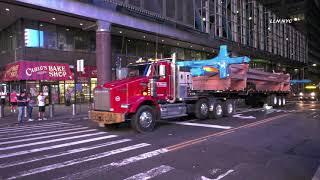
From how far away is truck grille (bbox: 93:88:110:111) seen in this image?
1274 cm

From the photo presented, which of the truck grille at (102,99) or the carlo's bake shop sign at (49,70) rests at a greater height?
the carlo's bake shop sign at (49,70)

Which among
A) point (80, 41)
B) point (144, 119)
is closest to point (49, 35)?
point (80, 41)

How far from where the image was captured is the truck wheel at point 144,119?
1265 centimetres

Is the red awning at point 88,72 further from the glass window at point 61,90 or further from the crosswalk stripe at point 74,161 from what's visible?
the crosswalk stripe at point 74,161

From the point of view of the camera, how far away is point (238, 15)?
183 ft

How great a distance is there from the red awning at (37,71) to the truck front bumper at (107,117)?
16.8 m

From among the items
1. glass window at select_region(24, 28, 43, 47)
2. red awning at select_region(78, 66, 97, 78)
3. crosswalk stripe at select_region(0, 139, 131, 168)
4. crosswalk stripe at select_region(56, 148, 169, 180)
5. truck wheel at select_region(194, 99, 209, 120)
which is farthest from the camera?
red awning at select_region(78, 66, 97, 78)

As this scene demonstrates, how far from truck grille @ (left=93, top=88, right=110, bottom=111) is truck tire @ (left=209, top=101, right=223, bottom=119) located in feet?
21.8

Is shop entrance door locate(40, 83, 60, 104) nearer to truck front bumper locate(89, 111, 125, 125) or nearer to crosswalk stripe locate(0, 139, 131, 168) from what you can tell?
truck front bumper locate(89, 111, 125, 125)

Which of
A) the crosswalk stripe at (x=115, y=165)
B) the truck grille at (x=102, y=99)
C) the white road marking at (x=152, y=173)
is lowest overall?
the white road marking at (x=152, y=173)

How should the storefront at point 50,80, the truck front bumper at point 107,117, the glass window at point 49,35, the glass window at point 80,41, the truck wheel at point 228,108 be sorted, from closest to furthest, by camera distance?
the truck front bumper at point 107,117 < the truck wheel at point 228,108 < the storefront at point 50,80 < the glass window at point 49,35 < the glass window at point 80,41

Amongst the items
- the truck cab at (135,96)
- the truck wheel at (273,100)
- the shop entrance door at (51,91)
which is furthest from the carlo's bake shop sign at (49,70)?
the truck wheel at (273,100)

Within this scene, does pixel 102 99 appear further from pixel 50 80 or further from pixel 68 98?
pixel 68 98

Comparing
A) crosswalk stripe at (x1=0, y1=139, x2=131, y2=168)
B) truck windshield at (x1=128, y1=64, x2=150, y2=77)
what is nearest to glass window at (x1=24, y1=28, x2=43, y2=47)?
truck windshield at (x1=128, y1=64, x2=150, y2=77)
